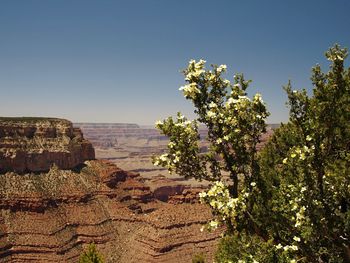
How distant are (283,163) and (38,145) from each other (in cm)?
11126

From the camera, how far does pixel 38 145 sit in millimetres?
117188

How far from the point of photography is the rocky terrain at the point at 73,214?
88.2 metres

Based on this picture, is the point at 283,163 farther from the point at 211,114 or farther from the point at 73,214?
the point at 73,214

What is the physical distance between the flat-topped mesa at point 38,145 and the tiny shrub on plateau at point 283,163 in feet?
329

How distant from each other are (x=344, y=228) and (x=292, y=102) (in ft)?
17.0

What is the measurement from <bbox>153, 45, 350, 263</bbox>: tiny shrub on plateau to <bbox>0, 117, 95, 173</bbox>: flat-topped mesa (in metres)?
100

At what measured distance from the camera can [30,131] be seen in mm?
118000

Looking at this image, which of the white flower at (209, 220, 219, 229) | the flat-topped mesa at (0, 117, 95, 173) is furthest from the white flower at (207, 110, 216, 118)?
the flat-topped mesa at (0, 117, 95, 173)

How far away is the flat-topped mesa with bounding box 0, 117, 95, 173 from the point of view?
10812 centimetres

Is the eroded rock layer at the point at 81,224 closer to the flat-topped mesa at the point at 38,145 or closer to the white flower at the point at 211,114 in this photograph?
the flat-topped mesa at the point at 38,145

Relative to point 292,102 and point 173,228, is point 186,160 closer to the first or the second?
point 292,102

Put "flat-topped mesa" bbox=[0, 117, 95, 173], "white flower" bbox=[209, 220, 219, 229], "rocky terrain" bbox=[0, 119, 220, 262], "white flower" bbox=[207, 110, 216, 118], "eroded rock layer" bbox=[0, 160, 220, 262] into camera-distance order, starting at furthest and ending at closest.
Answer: "flat-topped mesa" bbox=[0, 117, 95, 173] → "rocky terrain" bbox=[0, 119, 220, 262] → "eroded rock layer" bbox=[0, 160, 220, 262] → "white flower" bbox=[207, 110, 216, 118] → "white flower" bbox=[209, 220, 219, 229]

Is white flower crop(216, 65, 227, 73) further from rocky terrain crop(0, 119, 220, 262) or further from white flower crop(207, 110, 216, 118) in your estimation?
rocky terrain crop(0, 119, 220, 262)

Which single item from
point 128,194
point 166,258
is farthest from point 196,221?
point 128,194
